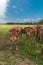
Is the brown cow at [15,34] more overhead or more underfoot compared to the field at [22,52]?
more overhead

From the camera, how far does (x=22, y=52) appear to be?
35.5 ft

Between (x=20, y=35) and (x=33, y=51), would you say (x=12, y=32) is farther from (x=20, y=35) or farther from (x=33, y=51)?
(x=33, y=51)

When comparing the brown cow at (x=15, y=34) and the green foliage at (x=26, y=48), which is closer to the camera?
the green foliage at (x=26, y=48)

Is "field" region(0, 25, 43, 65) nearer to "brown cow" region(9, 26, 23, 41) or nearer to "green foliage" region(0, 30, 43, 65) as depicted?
"green foliage" region(0, 30, 43, 65)

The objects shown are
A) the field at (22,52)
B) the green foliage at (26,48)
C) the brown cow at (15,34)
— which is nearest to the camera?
the field at (22,52)

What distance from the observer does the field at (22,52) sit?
9781mm

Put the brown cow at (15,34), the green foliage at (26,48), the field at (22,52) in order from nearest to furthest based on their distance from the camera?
the field at (22,52), the green foliage at (26,48), the brown cow at (15,34)

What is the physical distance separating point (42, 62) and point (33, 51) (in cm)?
126

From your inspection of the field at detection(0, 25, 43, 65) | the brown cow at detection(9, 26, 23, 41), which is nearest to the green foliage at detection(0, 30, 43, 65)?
the field at detection(0, 25, 43, 65)

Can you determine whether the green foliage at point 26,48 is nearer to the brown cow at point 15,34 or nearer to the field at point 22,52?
the field at point 22,52

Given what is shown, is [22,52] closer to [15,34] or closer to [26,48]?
A: [26,48]

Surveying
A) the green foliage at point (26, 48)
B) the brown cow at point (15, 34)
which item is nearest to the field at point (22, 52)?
the green foliage at point (26, 48)

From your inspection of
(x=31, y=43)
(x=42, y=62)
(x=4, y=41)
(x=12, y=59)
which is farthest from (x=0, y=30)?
(x=42, y=62)

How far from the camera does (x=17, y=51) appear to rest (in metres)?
11.1
